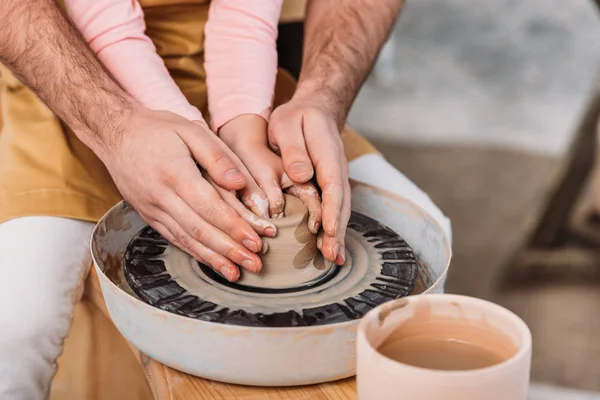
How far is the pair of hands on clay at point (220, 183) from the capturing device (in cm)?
81

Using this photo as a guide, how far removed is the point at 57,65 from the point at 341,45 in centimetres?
42

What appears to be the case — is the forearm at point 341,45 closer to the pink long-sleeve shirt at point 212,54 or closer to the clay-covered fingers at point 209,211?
the pink long-sleeve shirt at point 212,54

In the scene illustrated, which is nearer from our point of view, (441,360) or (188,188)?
(441,360)

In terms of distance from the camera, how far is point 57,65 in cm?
101

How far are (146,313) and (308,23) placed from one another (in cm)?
71

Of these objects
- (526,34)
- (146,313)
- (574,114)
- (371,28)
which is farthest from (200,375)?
(526,34)

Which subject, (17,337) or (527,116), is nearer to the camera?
(17,337)

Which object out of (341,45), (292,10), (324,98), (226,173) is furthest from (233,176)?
(292,10)

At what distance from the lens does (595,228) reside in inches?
95.9

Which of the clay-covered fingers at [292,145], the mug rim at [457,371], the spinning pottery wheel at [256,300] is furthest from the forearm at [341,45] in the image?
the mug rim at [457,371]

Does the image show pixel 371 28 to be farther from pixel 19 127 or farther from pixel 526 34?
pixel 526 34

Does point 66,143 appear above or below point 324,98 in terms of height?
Result: below

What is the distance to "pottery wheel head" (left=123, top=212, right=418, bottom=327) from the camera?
762 millimetres

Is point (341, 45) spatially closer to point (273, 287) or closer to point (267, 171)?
point (267, 171)
